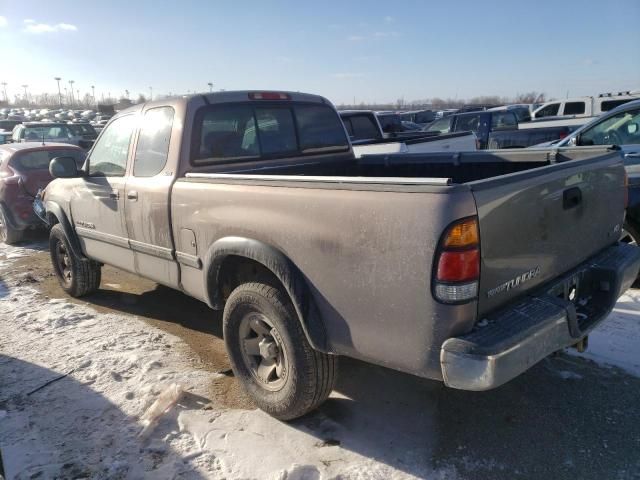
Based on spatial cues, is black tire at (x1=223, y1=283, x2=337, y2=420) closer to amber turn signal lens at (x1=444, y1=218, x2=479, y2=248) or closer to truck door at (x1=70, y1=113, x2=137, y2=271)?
amber turn signal lens at (x1=444, y1=218, x2=479, y2=248)

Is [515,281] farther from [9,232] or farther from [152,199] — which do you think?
[9,232]

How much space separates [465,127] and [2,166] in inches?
443

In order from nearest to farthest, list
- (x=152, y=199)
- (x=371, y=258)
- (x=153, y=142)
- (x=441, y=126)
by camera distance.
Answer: (x=371, y=258) < (x=152, y=199) < (x=153, y=142) < (x=441, y=126)

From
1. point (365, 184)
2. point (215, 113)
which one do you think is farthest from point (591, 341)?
point (215, 113)

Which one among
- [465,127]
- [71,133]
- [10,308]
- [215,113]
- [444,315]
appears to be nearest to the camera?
[444,315]

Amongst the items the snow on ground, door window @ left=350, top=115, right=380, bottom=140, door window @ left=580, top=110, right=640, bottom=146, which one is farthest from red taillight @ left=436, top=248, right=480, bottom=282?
door window @ left=350, top=115, right=380, bottom=140

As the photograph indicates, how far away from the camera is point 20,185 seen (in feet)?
26.6

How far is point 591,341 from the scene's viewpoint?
3.97 metres

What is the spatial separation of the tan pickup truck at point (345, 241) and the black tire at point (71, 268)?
975 mm

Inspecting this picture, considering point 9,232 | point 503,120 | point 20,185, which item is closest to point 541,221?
point 20,185

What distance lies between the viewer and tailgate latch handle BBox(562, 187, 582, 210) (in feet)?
8.93

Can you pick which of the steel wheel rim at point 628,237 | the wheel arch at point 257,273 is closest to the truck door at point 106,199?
the wheel arch at point 257,273

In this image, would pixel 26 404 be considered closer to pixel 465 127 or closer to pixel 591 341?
pixel 591 341

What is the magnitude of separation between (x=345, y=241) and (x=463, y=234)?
0.58m
